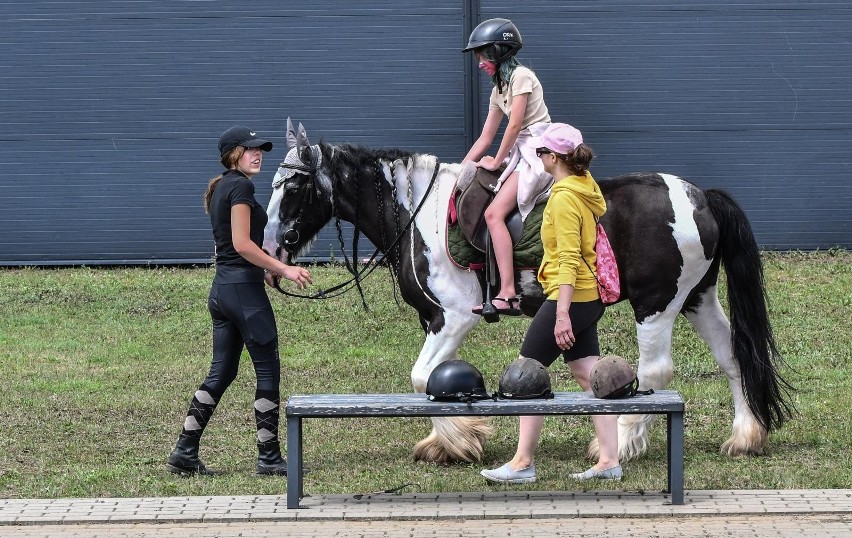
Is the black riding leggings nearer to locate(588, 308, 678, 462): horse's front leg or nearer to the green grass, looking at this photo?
the green grass

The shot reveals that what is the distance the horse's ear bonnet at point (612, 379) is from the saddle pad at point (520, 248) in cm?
145

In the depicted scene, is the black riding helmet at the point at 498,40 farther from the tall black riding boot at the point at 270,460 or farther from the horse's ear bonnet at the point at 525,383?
the tall black riding boot at the point at 270,460

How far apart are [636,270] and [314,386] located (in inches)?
153

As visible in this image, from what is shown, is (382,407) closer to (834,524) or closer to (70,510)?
(70,510)

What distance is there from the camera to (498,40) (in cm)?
868

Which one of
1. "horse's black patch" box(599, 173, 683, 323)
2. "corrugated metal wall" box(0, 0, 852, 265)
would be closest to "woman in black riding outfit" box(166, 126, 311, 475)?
"horse's black patch" box(599, 173, 683, 323)

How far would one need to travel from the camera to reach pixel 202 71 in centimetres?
1842

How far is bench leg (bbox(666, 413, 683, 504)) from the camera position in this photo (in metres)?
7.20

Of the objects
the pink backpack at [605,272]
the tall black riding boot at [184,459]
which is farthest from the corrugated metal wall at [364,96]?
the pink backpack at [605,272]

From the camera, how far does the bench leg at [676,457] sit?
720cm

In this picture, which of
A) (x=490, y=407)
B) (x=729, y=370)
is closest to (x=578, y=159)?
(x=490, y=407)

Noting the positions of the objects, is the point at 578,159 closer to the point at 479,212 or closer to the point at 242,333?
the point at 479,212

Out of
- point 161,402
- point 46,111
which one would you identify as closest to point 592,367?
point 161,402

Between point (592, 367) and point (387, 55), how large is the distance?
1126 centimetres
